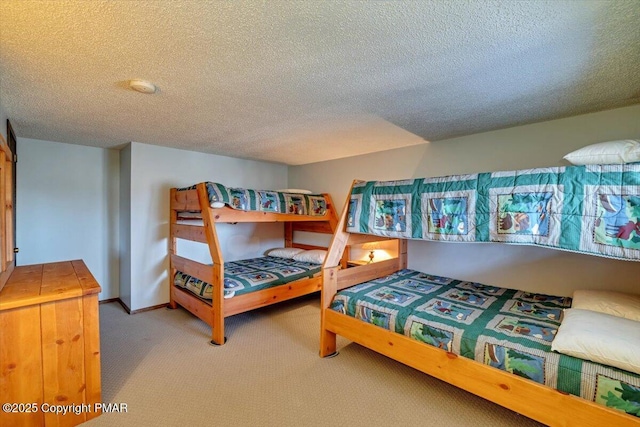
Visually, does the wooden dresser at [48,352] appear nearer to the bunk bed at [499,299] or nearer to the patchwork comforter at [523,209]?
the bunk bed at [499,299]

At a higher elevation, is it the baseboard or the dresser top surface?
the dresser top surface

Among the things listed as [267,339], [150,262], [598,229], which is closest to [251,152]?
[150,262]

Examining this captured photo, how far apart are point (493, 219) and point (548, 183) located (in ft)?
1.13

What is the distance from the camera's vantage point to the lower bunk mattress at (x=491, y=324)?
49.9 inches

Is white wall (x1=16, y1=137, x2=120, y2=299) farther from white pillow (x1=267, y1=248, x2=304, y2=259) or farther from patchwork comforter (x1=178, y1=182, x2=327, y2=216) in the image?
white pillow (x1=267, y1=248, x2=304, y2=259)

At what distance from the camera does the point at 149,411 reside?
173cm

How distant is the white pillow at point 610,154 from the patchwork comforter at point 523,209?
172mm

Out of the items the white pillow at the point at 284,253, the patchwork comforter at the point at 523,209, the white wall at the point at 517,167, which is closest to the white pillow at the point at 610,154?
the patchwork comforter at the point at 523,209

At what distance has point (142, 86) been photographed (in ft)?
5.68

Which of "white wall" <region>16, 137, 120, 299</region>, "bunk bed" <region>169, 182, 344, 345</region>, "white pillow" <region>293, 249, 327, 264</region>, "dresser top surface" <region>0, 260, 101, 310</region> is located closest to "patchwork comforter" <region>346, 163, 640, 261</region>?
"bunk bed" <region>169, 182, 344, 345</region>

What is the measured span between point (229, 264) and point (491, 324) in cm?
313

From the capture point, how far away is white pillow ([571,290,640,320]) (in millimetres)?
1636

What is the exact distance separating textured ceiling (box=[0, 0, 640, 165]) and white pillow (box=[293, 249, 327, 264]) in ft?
6.15

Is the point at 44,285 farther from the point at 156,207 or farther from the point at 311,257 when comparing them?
the point at 311,257
